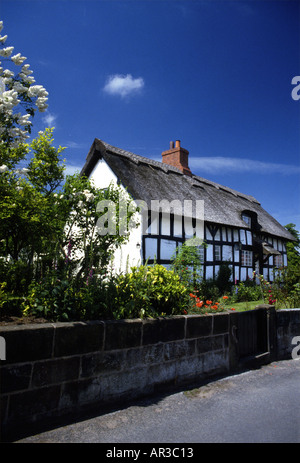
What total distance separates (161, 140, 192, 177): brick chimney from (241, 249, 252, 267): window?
5775 millimetres

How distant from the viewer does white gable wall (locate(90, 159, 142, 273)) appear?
1121 cm

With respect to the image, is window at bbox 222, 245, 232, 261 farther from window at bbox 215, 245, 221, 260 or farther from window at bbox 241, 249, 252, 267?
window at bbox 241, 249, 252, 267

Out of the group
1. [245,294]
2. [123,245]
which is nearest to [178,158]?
[123,245]

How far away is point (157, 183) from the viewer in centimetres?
1356

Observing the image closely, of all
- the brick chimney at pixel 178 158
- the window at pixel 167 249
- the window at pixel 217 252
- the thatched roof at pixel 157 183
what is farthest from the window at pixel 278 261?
the window at pixel 167 249

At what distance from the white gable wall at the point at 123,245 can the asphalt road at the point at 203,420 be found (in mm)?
7152

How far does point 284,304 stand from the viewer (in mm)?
7520

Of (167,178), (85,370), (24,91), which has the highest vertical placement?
(167,178)

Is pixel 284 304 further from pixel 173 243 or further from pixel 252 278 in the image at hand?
pixel 252 278

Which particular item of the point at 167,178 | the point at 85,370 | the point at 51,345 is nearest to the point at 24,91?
the point at 51,345

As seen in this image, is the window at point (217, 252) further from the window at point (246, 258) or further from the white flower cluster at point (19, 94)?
the white flower cluster at point (19, 94)

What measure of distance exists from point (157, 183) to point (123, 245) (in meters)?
3.63

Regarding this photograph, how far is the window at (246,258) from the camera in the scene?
1637 cm
